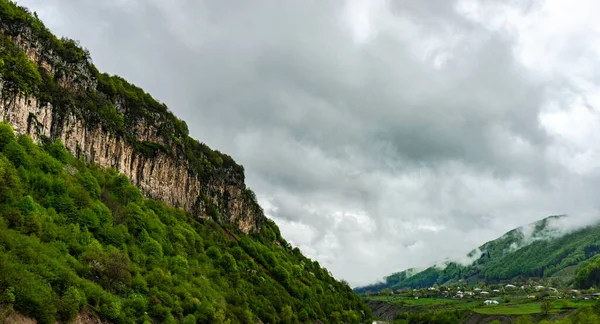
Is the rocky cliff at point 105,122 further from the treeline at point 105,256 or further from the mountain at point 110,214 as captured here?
the treeline at point 105,256

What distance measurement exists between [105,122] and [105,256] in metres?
48.4

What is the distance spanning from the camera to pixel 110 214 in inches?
2682

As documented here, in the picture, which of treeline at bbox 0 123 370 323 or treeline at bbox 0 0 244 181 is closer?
treeline at bbox 0 123 370 323

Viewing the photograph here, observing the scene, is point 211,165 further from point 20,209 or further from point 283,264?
point 20,209

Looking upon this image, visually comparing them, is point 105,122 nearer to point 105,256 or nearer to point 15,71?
point 15,71

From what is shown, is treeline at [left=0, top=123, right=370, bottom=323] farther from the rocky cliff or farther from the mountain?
the rocky cliff

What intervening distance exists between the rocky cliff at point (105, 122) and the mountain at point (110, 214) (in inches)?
12.8

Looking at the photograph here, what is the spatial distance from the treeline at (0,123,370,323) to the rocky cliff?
17.7 feet

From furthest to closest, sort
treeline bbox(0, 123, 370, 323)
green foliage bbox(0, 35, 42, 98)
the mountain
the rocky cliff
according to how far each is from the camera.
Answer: the rocky cliff < green foliage bbox(0, 35, 42, 98) < the mountain < treeline bbox(0, 123, 370, 323)

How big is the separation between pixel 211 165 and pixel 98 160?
189 ft

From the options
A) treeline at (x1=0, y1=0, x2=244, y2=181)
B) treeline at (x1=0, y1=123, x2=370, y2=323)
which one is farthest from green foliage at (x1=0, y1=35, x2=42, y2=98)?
treeline at (x1=0, y1=123, x2=370, y2=323)

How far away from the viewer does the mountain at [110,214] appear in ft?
154

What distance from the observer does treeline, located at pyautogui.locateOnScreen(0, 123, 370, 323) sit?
42500 mm

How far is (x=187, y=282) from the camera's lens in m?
74.8
